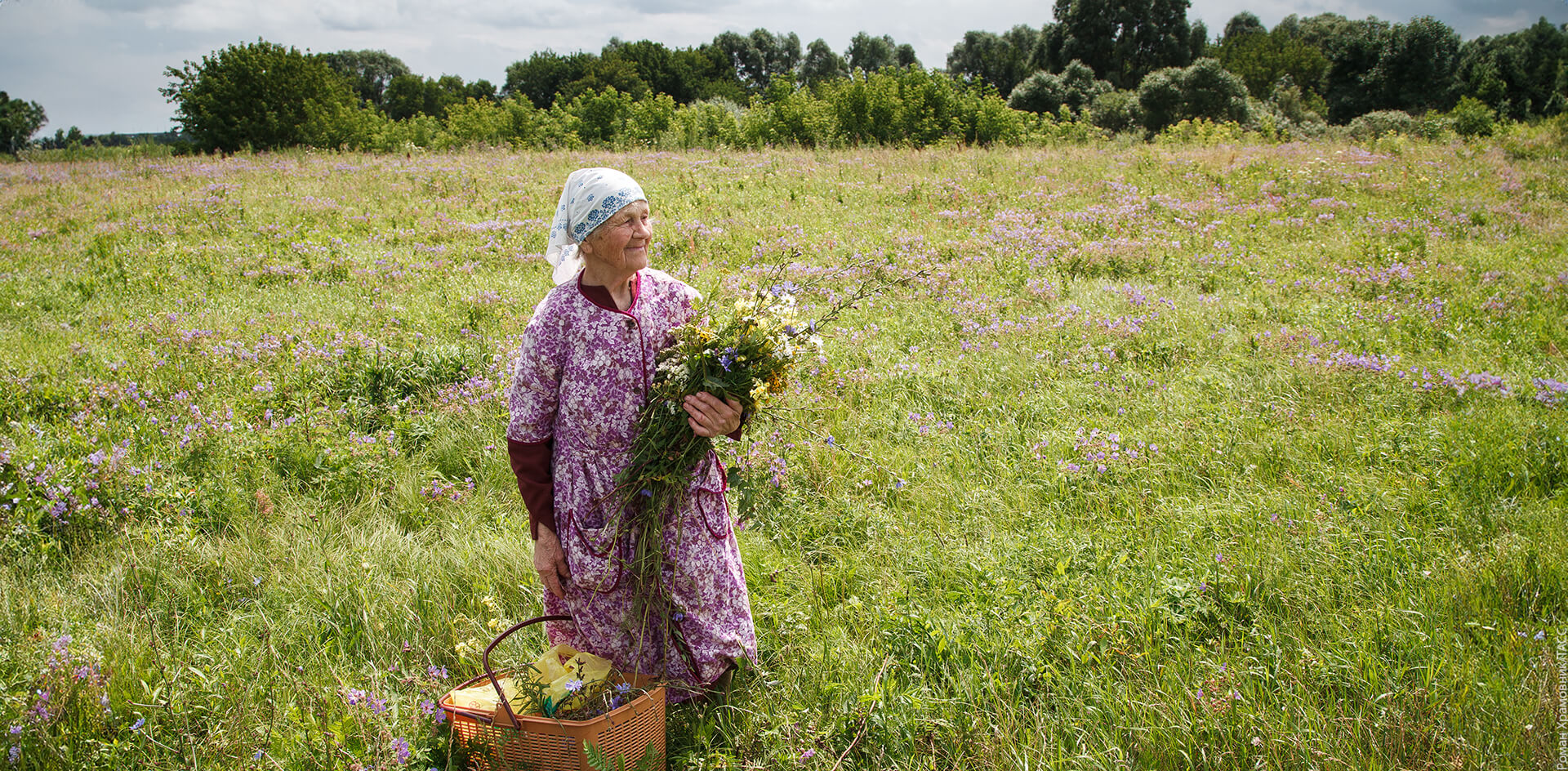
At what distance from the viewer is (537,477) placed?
268cm

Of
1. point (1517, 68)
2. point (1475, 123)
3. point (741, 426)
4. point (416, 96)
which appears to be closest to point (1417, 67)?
point (1517, 68)

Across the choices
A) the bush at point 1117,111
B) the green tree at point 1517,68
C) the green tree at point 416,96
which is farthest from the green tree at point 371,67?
the green tree at point 1517,68

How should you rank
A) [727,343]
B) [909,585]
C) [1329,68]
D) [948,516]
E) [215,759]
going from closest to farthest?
[727,343], [215,759], [909,585], [948,516], [1329,68]

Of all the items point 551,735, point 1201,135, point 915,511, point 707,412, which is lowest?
point 915,511

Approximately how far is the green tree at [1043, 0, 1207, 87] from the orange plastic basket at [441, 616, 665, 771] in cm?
5840

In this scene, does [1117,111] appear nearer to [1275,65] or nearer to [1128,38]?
[1128,38]

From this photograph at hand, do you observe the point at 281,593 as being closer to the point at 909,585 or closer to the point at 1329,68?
the point at 909,585

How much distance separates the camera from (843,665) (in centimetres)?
308

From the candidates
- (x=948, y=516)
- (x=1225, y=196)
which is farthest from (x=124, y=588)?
(x=1225, y=196)

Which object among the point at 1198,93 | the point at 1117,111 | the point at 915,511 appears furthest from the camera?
the point at 1117,111

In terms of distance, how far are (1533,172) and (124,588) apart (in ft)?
60.8

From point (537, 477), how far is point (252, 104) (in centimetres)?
3735

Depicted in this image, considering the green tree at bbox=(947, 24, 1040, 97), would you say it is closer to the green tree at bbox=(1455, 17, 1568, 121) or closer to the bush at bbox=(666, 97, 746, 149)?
the green tree at bbox=(1455, 17, 1568, 121)

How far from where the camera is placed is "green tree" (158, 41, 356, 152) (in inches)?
1220
